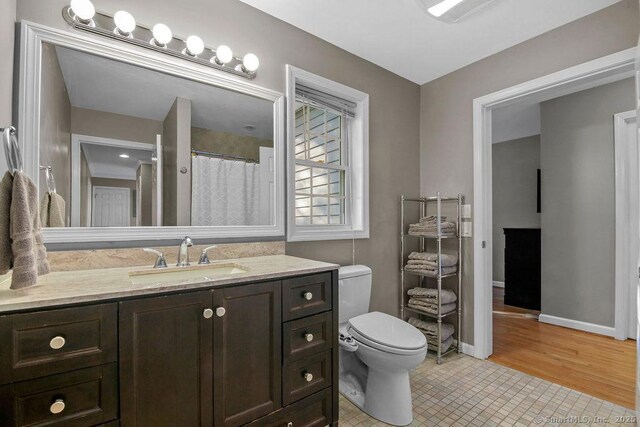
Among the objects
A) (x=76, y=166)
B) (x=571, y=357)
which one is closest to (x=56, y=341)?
(x=76, y=166)

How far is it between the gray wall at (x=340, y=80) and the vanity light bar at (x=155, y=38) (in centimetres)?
5

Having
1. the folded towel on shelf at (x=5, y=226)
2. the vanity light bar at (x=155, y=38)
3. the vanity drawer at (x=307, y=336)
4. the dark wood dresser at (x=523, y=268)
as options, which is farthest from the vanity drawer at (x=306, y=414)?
the dark wood dresser at (x=523, y=268)

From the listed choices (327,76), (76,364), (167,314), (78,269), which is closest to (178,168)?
(78,269)

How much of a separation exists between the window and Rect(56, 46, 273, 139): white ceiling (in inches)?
16.5

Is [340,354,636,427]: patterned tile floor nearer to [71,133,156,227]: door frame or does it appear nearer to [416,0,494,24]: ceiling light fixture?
[71,133,156,227]: door frame

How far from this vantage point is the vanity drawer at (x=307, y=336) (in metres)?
1.36

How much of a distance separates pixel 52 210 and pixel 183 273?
61cm

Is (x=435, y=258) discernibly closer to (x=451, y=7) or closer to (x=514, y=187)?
(x=451, y=7)

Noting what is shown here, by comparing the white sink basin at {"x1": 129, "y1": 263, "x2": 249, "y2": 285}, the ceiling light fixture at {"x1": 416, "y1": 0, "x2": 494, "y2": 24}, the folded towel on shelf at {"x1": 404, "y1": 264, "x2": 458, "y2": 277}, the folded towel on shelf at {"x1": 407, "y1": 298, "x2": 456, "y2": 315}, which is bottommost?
the folded towel on shelf at {"x1": 407, "y1": 298, "x2": 456, "y2": 315}

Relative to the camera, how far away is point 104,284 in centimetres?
109

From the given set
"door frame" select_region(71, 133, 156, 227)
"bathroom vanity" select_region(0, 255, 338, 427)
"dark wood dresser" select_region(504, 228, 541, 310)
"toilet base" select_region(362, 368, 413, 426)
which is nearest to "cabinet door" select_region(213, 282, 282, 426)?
"bathroom vanity" select_region(0, 255, 338, 427)

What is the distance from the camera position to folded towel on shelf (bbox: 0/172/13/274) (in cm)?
90

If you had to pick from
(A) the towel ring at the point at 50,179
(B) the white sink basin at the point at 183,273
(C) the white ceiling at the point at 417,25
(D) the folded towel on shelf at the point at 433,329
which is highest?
(C) the white ceiling at the point at 417,25

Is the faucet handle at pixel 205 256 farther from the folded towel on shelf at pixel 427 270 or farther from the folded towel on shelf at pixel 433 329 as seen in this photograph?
the folded towel on shelf at pixel 433 329
